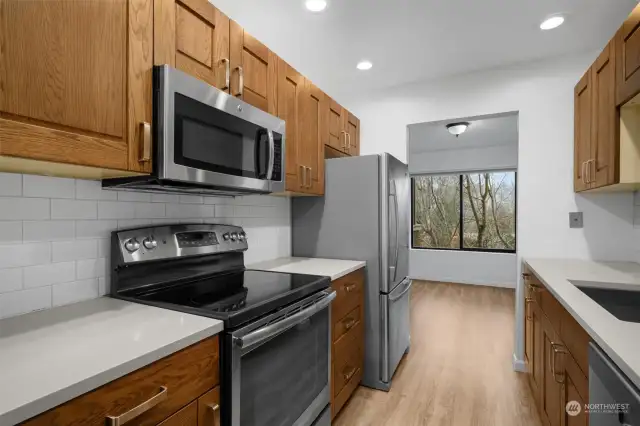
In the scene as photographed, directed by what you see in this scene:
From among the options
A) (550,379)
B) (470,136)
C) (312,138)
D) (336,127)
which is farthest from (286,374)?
(470,136)

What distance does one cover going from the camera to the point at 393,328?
2.41 metres

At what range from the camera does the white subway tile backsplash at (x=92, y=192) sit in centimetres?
129

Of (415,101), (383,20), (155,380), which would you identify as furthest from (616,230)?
(155,380)

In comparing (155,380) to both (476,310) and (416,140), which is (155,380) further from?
(416,140)

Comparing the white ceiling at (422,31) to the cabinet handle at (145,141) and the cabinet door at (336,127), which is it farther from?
the cabinet handle at (145,141)

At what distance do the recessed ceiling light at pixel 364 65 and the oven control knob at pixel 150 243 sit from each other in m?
2.12

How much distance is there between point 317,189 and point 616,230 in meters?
2.17

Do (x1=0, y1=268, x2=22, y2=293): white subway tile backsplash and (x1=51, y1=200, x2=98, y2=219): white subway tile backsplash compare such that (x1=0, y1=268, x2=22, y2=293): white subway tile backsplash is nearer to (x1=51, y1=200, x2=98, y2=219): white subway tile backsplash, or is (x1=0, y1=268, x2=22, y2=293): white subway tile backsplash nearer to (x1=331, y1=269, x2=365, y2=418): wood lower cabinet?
(x1=51, y1=200, x2=98, y2=219): white subway tile backsplash

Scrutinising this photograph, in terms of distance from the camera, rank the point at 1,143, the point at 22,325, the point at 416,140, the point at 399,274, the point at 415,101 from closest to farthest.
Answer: the point at 1,143 → the point at 22,325 → the point at 399,274 → the point at 415,101 → the point at 416,140

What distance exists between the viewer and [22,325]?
101 centimetres

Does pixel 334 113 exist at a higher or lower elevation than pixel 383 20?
lower

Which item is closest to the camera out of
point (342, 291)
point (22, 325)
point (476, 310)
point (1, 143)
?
point (1, 143)

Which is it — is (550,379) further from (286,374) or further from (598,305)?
(286,374)

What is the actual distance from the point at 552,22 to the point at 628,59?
687 millimetres
